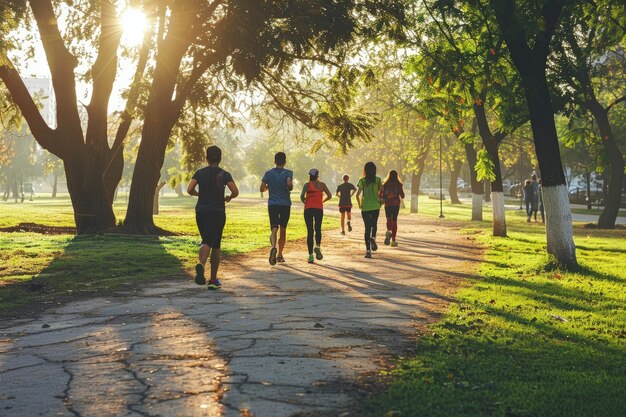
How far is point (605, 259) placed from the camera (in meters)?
14.7

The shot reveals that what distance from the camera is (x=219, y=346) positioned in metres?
6.12

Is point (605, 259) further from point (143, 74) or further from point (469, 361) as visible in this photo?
point (143, 74)

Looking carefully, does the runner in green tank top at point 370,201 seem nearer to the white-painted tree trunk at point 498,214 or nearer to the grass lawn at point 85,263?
the grass lawn at point 85,263

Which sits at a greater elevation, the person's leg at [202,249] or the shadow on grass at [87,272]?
the person's leg at [202,249]

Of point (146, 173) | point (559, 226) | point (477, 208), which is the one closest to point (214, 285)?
point (559, 226)

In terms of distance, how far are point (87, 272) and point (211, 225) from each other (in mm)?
3465

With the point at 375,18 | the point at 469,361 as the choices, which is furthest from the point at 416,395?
the point at 375,18

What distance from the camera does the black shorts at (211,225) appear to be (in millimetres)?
9523

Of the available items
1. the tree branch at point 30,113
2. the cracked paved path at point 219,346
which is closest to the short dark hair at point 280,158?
the cracked paved path at point 219,346

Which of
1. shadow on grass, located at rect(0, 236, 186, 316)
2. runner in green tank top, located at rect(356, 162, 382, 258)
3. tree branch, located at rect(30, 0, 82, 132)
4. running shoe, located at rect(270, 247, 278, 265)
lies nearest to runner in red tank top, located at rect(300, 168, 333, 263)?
running shoe, located at rect(270, 247, 278, 265)

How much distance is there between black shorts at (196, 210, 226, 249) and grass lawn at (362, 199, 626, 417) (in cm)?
331

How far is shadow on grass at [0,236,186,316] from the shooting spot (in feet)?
30.5

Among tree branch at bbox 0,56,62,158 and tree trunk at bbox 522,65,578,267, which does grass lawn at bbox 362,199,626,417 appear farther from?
tree branch at bbox 0,56,62,158

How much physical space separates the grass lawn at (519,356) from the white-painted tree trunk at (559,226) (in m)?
1.62
